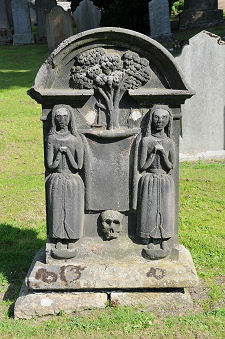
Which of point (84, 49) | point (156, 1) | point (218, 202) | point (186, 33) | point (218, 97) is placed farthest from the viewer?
point (186, 33)

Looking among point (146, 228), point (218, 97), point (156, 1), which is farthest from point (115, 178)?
point (156, 1)

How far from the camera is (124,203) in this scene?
163 inches

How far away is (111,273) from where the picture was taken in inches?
160

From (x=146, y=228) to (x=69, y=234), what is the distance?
0.75 metres

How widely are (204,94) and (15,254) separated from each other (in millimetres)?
4872

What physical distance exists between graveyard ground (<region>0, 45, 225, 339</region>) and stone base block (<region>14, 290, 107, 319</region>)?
0.19 ft

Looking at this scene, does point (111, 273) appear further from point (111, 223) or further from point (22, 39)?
point (22, 39)

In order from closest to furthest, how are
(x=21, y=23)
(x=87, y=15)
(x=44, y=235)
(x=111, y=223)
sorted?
1. (x=111, y=223)
2. (x=44, y=235)
3. (x=87, y=15)
4. (x=21, y=23)

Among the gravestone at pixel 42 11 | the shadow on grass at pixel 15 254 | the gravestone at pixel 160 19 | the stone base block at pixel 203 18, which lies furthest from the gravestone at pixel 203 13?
the shadow on grass at pixel 15 254

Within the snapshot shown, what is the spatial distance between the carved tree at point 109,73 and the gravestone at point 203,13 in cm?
1782

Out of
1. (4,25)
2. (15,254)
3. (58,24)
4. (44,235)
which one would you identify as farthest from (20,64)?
(15,254)

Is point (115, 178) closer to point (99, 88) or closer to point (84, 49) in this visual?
point (99, 88)

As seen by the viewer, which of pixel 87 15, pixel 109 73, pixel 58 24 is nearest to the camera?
pixel 109 73

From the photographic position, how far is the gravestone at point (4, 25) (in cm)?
2147
